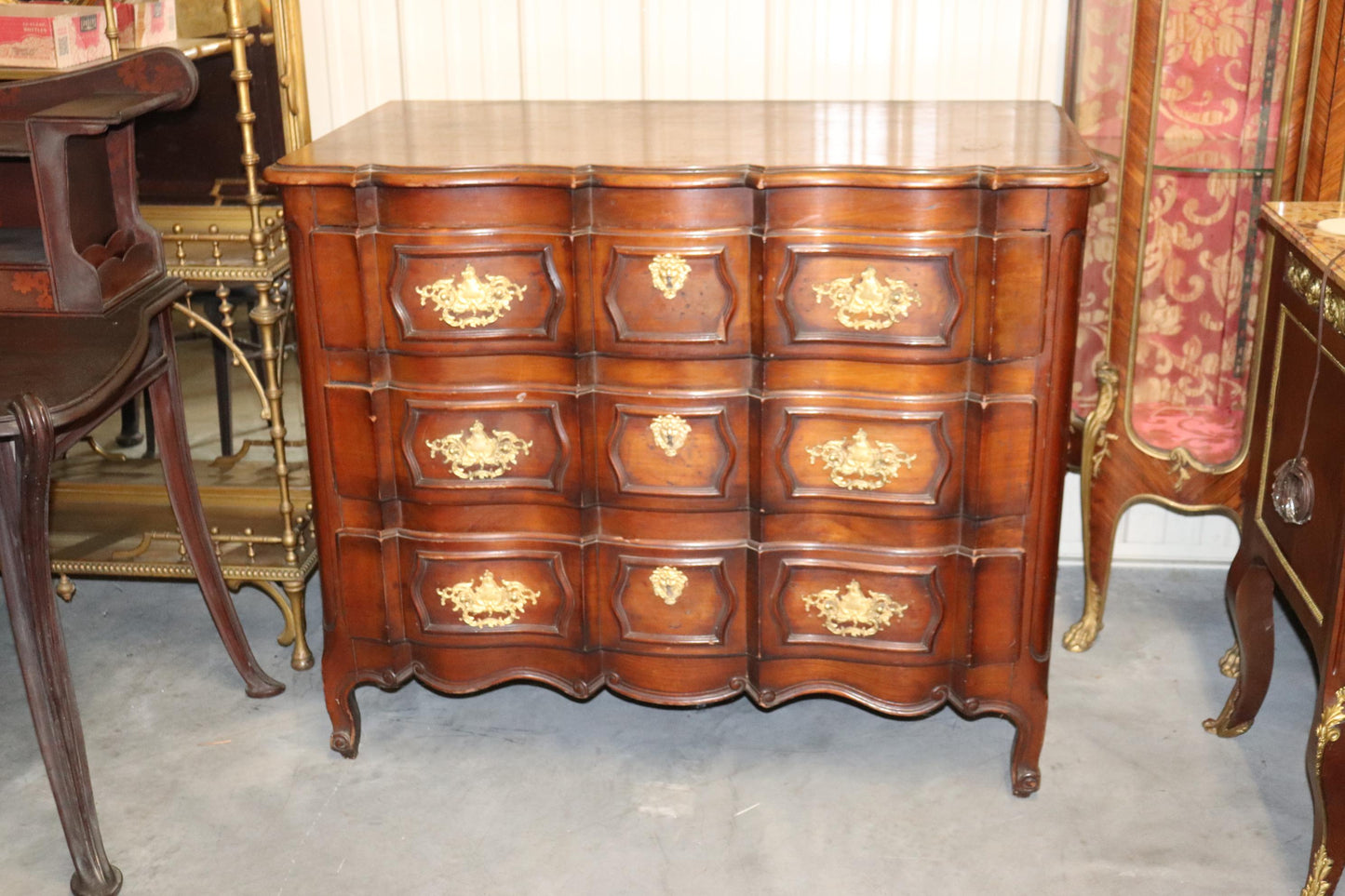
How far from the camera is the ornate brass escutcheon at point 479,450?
2.48 meters

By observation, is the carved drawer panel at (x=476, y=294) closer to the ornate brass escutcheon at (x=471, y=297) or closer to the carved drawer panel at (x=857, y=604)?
the ornate brass escutcheon at (x=471, y=297)

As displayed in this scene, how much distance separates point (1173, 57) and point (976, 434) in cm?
99

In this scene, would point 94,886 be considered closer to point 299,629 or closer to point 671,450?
point 299,629

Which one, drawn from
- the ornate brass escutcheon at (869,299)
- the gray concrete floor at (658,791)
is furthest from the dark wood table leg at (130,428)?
the ornate brass escutcheon at (869,299)

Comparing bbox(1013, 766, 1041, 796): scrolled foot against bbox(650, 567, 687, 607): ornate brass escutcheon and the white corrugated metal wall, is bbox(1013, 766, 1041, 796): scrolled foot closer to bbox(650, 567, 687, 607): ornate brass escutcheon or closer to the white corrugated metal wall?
bbox(650, 567, 687, 607): ornate brass escutcheon

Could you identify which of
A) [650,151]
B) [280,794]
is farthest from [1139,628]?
[280,794]

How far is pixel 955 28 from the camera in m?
3.04

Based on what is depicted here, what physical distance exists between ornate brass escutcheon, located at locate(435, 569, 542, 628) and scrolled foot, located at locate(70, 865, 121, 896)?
2.40 feet

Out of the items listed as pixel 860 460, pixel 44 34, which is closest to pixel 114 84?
pixel 44 34

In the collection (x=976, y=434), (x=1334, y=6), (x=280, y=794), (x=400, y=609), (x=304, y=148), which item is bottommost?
(x=280, y=794)

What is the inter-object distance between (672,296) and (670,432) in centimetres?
25

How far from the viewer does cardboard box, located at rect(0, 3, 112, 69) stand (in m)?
2.63

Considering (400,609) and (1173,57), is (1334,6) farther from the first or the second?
(400,609)

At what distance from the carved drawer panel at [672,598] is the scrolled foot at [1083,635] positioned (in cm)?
95
